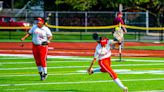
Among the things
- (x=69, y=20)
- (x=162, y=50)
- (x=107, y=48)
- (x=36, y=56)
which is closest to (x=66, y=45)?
(x=162, y=50)

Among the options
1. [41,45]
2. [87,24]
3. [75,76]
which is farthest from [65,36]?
[41,45]

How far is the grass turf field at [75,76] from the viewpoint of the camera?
15.2 meters

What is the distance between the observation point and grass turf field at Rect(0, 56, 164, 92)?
15.2m

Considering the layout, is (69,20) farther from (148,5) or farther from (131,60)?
(131,60)

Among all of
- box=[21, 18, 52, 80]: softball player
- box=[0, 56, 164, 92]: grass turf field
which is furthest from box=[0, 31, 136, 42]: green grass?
box=[21, 18, 52, 80]: softball player

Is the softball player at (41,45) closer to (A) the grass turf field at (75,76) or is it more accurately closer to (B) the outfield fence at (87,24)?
(A) the grass turf field at (75,76)

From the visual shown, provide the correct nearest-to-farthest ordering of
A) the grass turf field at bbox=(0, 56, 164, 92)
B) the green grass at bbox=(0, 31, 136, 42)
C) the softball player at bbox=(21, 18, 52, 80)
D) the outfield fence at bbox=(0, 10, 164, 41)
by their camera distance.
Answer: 1. the grass turf field at bbox=(0, 56, 164, 92)
2. the softball player at bbox=(21, 18, 52, 80)
3. the green grass at bbox=(0, 31, 136, 42)
4. the outfield fence at bbox=(0, 10, 164, 41)

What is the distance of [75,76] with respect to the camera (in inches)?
715

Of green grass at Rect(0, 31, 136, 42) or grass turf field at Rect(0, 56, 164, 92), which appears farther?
green grass at Rect(0, 31, 136, 42)

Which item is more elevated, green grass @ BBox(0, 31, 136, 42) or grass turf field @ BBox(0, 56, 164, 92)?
grass turf field @ BBox(0, 56, 164, 92)

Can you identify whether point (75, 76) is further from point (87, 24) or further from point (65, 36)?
point (87, 24)

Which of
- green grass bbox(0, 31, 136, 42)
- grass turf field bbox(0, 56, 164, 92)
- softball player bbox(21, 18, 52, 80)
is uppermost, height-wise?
softball player bbox(21, 18, 52, 80)

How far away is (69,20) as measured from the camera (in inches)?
1769

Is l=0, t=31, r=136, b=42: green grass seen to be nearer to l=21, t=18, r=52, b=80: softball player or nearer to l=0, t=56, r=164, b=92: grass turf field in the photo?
l=0, t=56, r=164, b=92: grass turf field
